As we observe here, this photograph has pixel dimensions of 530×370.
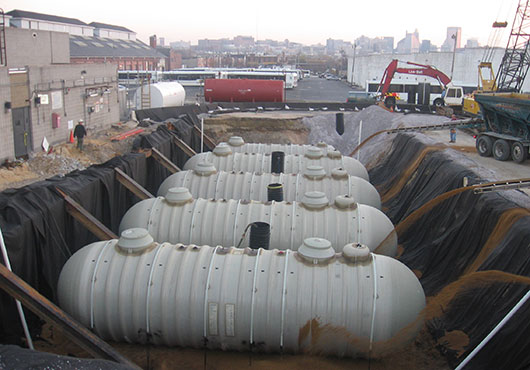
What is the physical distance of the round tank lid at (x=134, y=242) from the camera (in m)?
9.32

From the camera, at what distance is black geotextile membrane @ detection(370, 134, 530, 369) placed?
27.5ft

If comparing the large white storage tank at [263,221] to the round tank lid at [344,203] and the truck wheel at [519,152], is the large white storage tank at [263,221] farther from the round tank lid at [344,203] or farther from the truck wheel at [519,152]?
the truck wheel at [519,152]

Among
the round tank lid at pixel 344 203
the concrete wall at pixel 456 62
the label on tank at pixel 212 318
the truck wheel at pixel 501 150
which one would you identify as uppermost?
the concrete wall at pixel 456 62

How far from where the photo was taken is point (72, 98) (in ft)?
88.6

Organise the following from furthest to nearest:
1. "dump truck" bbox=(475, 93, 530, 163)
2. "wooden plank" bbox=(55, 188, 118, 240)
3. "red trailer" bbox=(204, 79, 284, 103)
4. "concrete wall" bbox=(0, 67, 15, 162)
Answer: "red trailer" bbox=(204, 79, 284, 103) < "concrete wall" bbox=(0, 67, 15, 162) < "dump truck" bbox=(475, 93, 530, 163) < "wooden plank" bbox=(55, 188, 118, 240)

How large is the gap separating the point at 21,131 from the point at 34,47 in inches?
288

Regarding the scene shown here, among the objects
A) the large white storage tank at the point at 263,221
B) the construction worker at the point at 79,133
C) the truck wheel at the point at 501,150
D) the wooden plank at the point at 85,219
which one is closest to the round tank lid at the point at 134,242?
the wooden plank at the point at 85,219

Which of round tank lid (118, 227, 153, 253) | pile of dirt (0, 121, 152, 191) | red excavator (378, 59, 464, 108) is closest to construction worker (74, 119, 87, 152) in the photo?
pile of dirt (0, 121, 152, 191)

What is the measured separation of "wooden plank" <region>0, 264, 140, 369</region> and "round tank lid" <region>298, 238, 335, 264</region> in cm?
347

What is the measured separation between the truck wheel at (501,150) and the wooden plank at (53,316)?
56.7 feet

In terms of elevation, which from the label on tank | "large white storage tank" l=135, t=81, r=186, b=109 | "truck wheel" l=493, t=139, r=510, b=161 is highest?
"large white storage tank" l=135, t=81, r=186, b=109

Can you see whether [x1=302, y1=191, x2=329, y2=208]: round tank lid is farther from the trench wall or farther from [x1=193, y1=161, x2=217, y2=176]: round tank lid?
the trench wall

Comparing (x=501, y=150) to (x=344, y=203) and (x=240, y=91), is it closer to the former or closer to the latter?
(x=344, y=203)

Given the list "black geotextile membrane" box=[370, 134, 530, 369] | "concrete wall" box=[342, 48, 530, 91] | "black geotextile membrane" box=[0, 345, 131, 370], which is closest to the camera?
"black geotextile membrane" box=[0, 345, 131, 370]
